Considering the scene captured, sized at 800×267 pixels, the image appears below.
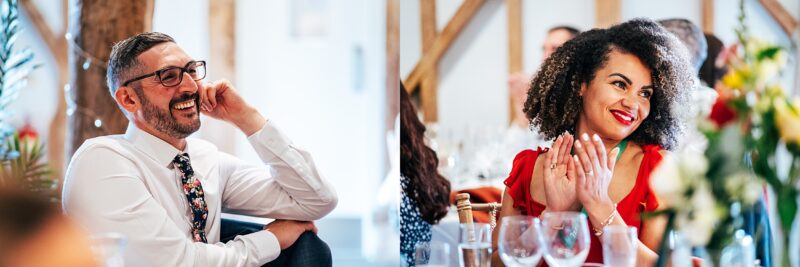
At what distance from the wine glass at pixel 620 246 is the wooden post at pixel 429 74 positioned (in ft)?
14.0

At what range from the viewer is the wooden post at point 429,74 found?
5750 millimetres

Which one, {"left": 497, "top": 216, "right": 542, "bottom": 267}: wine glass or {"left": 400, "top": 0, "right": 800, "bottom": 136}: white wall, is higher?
{"left": 497, "top": 216, "right": 542, "bottom": 267}: wine glass

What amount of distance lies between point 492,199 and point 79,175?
1325 mm

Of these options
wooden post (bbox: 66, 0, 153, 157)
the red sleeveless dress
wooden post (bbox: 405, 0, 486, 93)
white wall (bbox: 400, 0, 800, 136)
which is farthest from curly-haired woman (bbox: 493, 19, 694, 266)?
wooden post (bbox: 405, 0, 486, 93)

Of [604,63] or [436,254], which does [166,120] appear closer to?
[436,254]

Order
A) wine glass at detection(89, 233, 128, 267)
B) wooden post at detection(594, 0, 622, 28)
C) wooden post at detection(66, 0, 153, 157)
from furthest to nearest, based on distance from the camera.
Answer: wooden post at detection(594, 0, 622, 28), wooden post at detection(66, 0, 153, 157), wine glass at detection(89, 233, 128, 267)

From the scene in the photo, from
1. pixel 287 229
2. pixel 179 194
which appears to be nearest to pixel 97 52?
pixel 179 194

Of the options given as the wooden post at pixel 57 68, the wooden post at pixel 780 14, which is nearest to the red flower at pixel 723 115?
the wooden post at pixel 780 14

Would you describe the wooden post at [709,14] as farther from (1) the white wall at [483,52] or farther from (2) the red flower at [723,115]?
(2) the red flower at [723,115]

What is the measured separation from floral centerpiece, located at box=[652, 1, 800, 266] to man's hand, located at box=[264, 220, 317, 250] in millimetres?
1224

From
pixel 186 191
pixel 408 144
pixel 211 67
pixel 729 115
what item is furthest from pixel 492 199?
pixel 211 67

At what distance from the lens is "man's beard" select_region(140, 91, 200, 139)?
2160 mm

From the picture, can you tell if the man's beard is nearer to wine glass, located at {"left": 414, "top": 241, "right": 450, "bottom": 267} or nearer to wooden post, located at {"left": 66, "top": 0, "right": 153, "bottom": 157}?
wooden post, located at {"left": 66, "top": 0, "right": 153, "bottom": 157}

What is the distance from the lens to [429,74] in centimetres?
576
